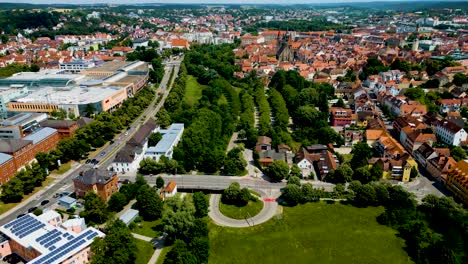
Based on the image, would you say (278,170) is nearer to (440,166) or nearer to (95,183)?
(440,166)

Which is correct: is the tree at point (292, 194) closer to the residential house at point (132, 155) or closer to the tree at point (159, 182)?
the tree at point (159, 182)

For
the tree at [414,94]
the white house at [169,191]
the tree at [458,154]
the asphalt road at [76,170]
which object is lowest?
the asphalt road at [76,170]

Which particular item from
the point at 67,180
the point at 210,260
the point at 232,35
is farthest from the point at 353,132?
the point at 232,35

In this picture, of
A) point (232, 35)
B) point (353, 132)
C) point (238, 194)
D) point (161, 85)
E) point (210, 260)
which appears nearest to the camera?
point (210, 260)

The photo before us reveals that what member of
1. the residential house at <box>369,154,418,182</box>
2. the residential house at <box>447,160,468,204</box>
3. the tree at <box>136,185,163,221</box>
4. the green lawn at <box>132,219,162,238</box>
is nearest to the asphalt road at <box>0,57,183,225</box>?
the tree at <box>136,185,163,221</box>

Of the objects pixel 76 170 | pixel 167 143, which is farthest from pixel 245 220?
pixel 76 170

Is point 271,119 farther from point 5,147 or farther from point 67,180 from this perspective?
point 5,147

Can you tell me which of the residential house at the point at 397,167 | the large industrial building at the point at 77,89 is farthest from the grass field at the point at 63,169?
the residential house at the point at 397,167
